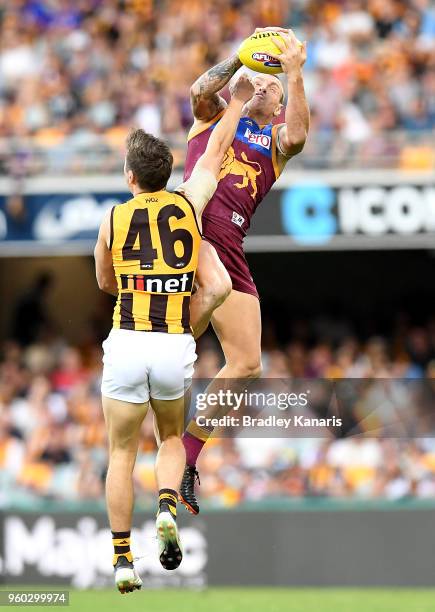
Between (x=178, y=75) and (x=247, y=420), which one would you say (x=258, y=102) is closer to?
(x=247, y=420)

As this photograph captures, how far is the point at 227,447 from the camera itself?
13.7 meters

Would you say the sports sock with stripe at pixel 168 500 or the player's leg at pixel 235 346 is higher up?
the player's leg at pixel 235 346

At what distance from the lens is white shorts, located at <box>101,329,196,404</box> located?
746 cm

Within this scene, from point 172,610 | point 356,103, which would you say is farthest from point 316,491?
point 356,103

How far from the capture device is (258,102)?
8352 millimetres

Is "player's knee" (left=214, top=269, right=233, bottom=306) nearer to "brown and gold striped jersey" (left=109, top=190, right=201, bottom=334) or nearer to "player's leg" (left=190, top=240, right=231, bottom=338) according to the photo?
"player's leg" (left=190, top=240, right=231, bottom=338)

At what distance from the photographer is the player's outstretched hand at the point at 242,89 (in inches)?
311

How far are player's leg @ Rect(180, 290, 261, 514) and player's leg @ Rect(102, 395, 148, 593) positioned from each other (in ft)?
2.30

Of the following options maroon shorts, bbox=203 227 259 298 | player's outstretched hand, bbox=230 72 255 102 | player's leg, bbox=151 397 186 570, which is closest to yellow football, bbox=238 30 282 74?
player's outstretched hand, bbox=230 72 255 102

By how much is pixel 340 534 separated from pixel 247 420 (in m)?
5.52

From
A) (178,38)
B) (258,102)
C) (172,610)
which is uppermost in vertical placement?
(178,38)

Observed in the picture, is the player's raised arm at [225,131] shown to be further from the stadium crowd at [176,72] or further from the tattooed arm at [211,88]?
the stadium crowd at [176,72]

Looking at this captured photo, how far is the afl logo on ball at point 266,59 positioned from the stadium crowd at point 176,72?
22.9 ft

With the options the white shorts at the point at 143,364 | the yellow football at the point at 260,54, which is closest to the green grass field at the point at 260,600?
the white shorts at the point at 143,364
